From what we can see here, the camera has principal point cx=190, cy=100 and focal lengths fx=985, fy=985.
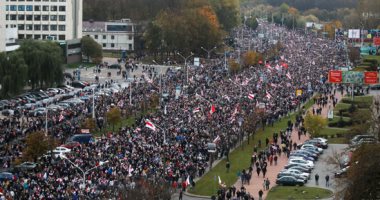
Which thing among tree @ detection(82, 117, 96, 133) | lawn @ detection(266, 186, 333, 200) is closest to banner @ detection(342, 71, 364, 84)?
tree @ detection(82, 117, 96, 133)

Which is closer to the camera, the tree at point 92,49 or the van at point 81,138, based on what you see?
the van at point 81,138

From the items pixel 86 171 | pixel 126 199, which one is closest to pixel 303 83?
pixel 86 171

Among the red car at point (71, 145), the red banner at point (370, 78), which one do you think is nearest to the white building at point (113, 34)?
the red banner at point (370, 78)

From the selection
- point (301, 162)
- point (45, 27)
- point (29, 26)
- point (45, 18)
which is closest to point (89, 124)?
point (301, 162)

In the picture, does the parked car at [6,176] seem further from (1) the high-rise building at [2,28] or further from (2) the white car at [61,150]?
(1) the high-rise building at [2,28]

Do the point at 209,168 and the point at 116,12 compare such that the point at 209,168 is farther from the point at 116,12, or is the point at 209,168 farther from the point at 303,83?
the point at 116,12

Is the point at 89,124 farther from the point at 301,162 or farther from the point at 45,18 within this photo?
the point at 45,18

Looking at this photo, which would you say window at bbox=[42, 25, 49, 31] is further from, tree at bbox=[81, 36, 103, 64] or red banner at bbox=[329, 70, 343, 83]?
red banner at bbox=[329, 70, 343, 83]

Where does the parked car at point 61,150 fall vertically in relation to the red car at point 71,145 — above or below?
above
